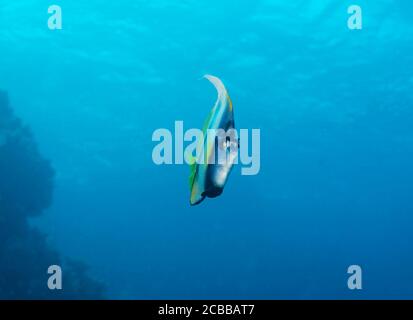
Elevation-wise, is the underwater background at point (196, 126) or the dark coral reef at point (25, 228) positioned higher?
the underwater background at point (196, 126)

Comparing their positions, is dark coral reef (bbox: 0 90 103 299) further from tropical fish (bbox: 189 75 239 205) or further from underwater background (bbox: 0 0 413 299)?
tropical fish (bbox: 189 75 239 205)

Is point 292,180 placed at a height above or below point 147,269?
above

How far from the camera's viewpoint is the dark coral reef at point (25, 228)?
13.7 metres

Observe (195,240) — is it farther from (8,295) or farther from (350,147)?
(8,295)

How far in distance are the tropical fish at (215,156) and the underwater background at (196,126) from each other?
12.6 meters

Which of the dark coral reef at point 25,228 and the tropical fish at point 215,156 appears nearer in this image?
the tropical fish at point 215,156

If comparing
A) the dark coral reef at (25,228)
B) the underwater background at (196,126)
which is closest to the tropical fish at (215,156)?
the dark coral reef at (25,228)

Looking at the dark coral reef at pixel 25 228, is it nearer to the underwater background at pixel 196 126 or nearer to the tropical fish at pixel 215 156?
the underwater background at pixel 196 126

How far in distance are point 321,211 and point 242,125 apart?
66.5ft

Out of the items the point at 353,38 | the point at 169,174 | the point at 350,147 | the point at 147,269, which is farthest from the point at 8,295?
the point at 147,269

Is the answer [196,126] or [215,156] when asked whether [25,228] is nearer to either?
[196,126]

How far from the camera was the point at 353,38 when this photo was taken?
16.4 meters

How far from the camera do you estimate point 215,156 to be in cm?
206

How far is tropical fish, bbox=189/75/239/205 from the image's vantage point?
2.04 meters
